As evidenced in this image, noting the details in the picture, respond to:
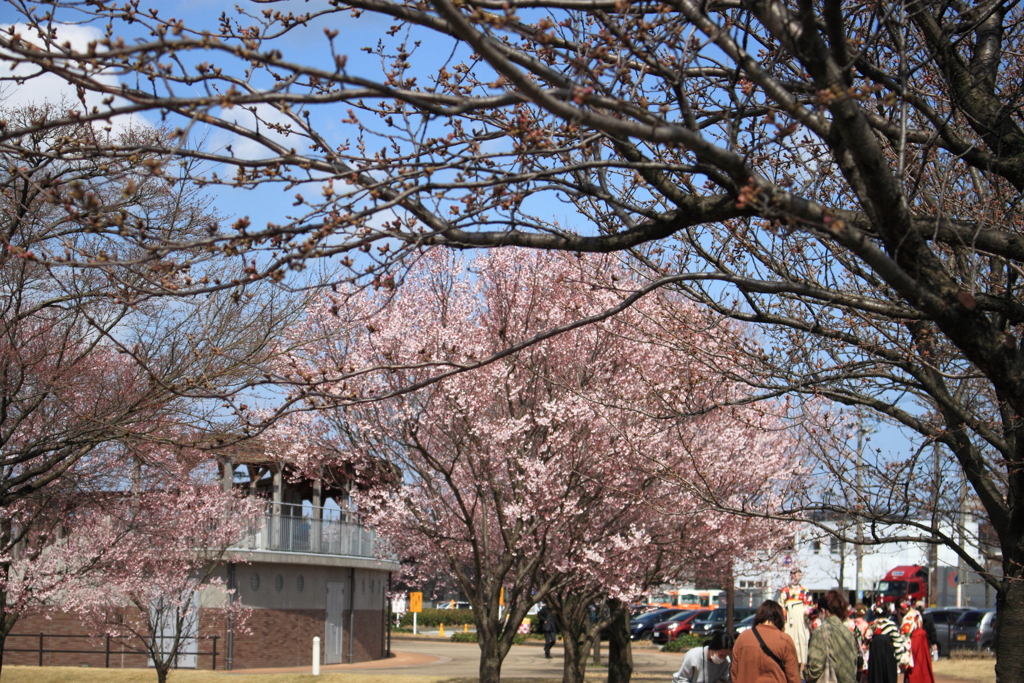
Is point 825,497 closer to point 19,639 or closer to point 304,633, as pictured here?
point 304,633

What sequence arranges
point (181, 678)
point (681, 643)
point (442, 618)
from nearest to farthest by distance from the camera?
1. point (181, 678)
2. point (681, 643)
3. point (442, 618)

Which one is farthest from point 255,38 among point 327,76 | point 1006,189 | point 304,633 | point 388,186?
point 304,633

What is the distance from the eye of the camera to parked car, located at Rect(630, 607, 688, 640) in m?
49.2

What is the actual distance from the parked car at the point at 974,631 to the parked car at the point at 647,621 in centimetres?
1697

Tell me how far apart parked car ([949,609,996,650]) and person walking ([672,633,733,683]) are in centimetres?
2747

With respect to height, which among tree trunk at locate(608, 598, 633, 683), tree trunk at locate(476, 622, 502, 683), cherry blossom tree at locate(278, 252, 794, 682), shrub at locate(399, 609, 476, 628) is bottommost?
shrub at locate(399, 609, 476, 628)

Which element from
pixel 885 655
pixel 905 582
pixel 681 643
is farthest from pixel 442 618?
pixel 885 655

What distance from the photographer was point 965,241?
562 centimetres

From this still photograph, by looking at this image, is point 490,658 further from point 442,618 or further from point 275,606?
point 442,618

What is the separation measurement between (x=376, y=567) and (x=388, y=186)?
30.5 meters

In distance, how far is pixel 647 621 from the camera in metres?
52.1

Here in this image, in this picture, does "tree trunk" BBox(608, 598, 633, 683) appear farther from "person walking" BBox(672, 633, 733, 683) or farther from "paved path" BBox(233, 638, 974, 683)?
"person walking" BBox(672, 633, 733, 683)

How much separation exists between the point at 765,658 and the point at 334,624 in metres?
26.2

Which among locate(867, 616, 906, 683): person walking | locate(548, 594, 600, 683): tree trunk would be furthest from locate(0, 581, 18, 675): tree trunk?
locate(867, 616, 906, 683): person walking
